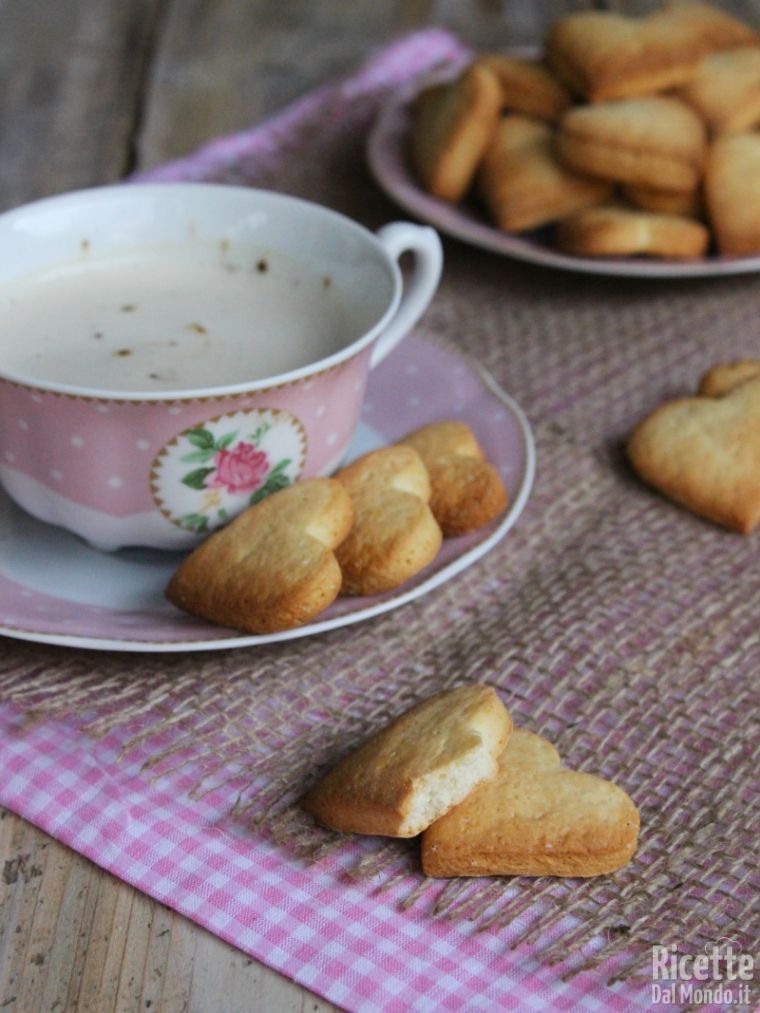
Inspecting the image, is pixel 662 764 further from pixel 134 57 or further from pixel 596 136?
pixel 134 57

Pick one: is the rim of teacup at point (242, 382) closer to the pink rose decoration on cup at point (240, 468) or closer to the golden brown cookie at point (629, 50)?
the pink rose decoration on cup at point (240, 468)

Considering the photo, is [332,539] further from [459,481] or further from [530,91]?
[530,91]

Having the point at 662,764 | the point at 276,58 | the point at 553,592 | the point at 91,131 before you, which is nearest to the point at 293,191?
the point at 91,131

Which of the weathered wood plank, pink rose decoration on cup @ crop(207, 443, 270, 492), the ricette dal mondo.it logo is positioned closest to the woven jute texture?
the ricette dal mondo.it logo

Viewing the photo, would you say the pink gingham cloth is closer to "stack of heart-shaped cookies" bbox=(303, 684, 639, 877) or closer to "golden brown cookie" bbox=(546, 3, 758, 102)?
"stack of heart-shaped cookies" bbox=(303, 684, 639, 877)

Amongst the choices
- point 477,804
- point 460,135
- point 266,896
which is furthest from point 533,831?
point 460,135
